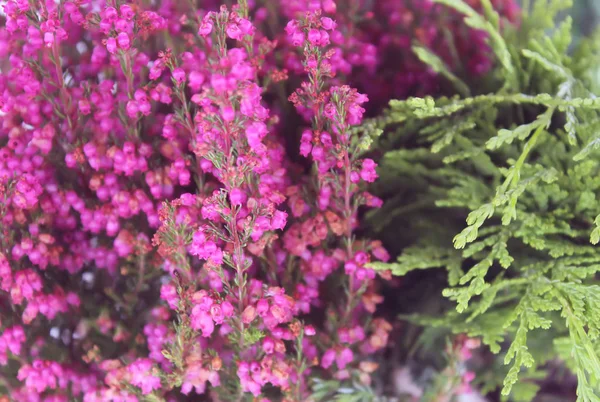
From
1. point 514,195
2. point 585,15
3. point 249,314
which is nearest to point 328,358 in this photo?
point 249,314

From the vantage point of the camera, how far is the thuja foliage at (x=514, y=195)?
0.57 metres

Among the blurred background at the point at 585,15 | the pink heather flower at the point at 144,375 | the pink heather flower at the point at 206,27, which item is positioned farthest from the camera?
the blurred background at the point at 585,15

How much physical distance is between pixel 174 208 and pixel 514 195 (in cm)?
31

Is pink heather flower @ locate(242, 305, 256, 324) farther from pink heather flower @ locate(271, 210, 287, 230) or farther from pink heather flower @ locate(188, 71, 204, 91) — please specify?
pink heather flower @ locate(188, 71, 204, 91)

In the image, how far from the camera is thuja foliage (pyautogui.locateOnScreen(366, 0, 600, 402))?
22.3 inches

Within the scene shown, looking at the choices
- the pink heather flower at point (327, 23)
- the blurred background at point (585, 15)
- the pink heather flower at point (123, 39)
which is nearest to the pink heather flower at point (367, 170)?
the pink heather flower at point (327, 23)

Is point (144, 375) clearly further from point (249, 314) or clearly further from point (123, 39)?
point (123, 39)

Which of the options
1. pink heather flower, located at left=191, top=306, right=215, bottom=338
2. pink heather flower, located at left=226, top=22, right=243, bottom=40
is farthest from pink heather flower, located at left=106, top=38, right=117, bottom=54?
pink heather flower, located at left=191, top=306, right=215, bottom=338

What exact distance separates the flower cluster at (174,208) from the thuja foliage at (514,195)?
83mm

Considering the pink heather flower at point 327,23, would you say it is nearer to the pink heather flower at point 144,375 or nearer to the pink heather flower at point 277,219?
the pink heather flower at point 277,219

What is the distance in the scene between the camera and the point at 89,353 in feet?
1.98

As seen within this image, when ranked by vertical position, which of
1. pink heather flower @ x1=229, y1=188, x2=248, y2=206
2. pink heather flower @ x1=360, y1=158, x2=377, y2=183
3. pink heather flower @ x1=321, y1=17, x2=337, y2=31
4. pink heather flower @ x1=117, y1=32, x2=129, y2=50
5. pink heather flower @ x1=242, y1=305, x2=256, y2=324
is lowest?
pink heather flower @ x1=242, y1=305, x2=256, y2=324

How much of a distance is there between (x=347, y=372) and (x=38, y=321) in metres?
0.34

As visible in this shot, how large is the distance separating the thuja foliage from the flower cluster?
83 mm
